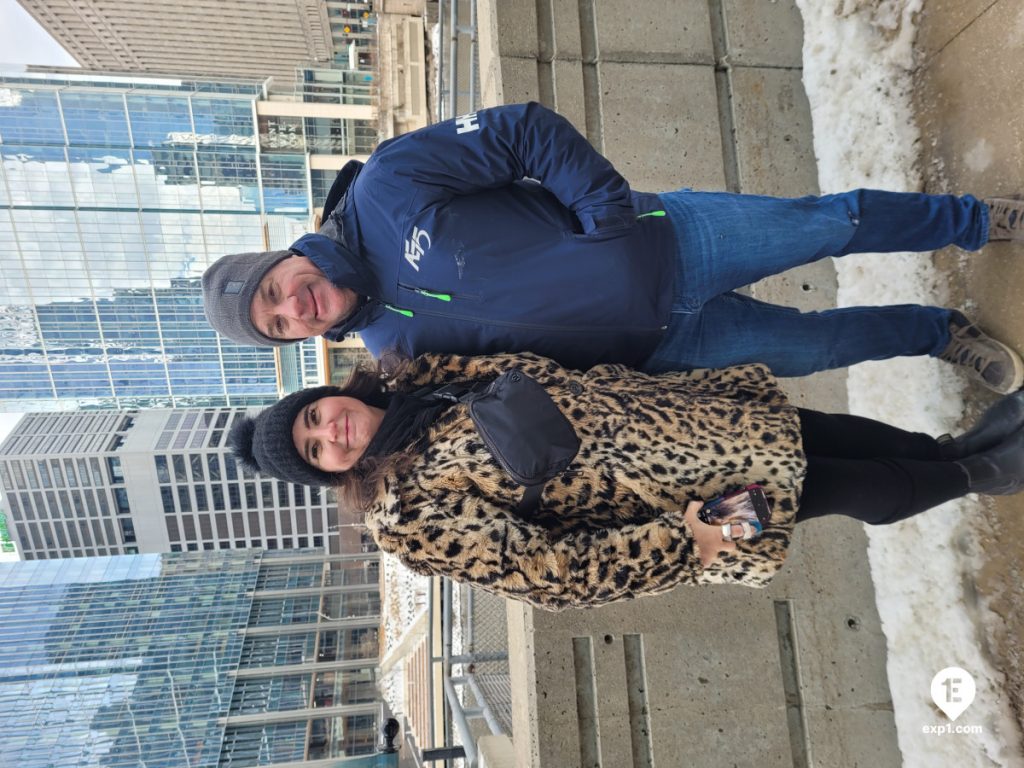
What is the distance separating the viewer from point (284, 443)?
5.93 feet

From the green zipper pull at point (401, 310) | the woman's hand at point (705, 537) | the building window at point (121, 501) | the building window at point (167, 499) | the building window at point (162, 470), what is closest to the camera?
the woman's hand at point (705, 537)

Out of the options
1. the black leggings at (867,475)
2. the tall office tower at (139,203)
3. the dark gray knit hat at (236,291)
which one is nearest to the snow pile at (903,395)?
the black leggings at (867,475)

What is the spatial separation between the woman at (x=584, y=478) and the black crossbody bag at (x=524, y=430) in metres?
0.14

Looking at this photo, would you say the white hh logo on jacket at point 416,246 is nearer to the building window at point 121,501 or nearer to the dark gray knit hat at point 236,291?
the dark gray knit hat at point 236,291

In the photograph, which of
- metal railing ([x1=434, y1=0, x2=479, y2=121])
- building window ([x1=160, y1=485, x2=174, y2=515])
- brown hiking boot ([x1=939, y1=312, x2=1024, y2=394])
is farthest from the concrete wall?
building window ([x1=160, y1=485, x2=174, y2=515])

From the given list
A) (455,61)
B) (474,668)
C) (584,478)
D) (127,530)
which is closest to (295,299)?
(584,478)

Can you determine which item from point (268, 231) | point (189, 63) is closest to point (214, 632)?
point (268, 231)

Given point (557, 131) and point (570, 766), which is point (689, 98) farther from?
point (570, 766)

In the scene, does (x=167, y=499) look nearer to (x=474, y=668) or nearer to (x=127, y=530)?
(x=127, y=530)

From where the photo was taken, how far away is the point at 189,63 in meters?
60.9

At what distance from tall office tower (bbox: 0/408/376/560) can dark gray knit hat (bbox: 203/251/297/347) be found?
1228 inches

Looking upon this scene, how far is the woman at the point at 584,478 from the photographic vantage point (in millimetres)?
1654

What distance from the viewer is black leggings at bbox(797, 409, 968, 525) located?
1.87 m

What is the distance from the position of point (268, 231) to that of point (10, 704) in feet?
66.8
